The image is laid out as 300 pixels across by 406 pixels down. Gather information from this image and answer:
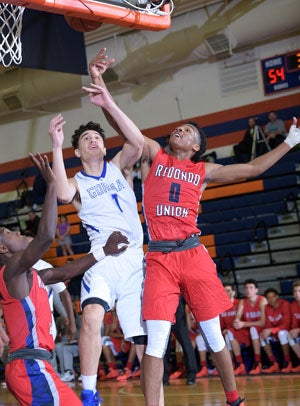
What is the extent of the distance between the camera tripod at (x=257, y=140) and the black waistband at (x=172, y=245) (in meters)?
10.1

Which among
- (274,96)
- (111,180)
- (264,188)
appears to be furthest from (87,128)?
(274,96)

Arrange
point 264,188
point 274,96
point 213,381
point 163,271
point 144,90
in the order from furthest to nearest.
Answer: point 144,90 < point 274,96 < point 264,188 < point 213,381 < point 163,271

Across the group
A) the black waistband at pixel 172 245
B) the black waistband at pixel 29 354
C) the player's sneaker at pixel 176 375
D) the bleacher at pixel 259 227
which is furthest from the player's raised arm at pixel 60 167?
the bleacher at pixel 259 227

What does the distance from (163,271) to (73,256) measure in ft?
39.2

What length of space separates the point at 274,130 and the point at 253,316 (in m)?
5.18

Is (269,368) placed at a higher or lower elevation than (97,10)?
lower

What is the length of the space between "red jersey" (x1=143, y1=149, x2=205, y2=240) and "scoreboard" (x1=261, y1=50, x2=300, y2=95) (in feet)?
36.4

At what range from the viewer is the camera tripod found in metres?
15.9

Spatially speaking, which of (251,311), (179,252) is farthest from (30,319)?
(251,311)

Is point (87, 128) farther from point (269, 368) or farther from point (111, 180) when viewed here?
point (269, 368)

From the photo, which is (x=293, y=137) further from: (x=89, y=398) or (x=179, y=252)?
(x=89, y=398)

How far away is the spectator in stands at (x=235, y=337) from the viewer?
12227 millimetres

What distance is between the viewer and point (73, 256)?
1764 centimetres

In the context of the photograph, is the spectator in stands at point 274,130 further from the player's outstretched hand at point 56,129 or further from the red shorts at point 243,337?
the player's outstretched hand at point 56,129
